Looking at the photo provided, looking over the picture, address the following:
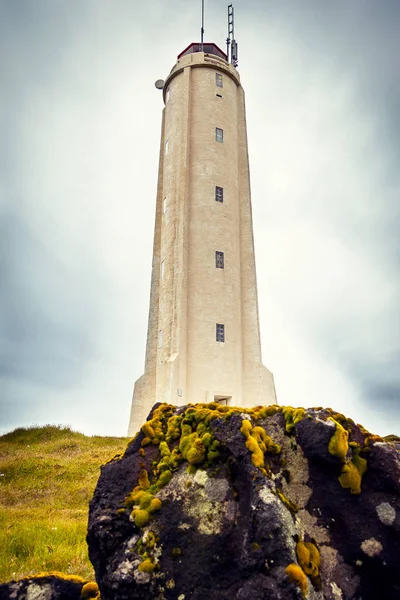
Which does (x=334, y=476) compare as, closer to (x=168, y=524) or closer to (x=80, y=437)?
(x=168, y=524)

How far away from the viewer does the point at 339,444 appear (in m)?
4.91

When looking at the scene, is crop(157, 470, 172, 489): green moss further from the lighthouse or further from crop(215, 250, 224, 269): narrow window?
crop(215, 250, 224, 269): narrow window

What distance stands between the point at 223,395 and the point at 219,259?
8.37m

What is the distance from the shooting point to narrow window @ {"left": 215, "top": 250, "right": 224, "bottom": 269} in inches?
1153

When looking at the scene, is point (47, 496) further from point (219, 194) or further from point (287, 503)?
point (219, 194)

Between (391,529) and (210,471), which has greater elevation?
(210,471)

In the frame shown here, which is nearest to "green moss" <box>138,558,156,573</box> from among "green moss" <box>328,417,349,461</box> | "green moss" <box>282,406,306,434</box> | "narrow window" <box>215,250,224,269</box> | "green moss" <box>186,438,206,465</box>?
"green moss" <box>186,438,206,465</box>

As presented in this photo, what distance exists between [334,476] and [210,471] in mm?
1322

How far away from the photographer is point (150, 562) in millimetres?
4750

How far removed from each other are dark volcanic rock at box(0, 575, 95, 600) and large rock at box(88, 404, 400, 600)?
0.98 metres

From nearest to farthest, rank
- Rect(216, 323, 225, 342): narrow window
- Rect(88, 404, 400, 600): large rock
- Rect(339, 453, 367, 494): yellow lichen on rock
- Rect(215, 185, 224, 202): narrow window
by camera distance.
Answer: Rect(88, 404, 400, 600): large rock → Rect(339, 453, 367, 494): yellow lichen on rock → Rect(216, 323, 225, 342): narrow window → Rect(215, 185, 224, 202): narrow window

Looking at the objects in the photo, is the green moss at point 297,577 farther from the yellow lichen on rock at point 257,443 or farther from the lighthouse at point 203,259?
the lighthouse at point 203,259

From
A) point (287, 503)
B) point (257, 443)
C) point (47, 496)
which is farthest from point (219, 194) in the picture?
point (287, 503)

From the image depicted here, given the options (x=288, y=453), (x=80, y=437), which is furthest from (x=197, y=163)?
(x=288, y=453)
